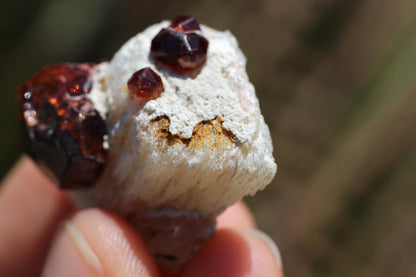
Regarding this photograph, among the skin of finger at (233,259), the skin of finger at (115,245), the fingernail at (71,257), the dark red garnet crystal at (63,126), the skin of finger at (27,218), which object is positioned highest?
the dark red garnet crystal at (63,126)

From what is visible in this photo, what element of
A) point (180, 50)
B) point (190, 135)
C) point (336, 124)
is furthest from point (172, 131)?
point (336, 124)

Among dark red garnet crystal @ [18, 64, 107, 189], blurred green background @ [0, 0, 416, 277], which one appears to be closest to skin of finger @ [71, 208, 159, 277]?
dark red garnet crystal @ [18, 64, 107, 189]

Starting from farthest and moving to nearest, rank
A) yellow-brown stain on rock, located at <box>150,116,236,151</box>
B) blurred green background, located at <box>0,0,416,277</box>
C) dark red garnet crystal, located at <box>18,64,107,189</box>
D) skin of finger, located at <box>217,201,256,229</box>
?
1. blurred green background, located at <box>0,0,416,277</box>
2. skin of finger, located at <box>217,201,256,229</box>
3. dark red garnet crystal, located at <box>18,64,107,189</box>
4. yellow-brown stain on rock, located at <box>150,116,236,151</box>

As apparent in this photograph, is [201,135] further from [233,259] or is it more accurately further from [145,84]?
[233,259]

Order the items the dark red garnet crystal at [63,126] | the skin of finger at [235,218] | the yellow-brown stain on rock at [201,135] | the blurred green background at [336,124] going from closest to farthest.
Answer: the yellow-brown stain on rock at [201,135] → the dark red garnet crystal at [63,126] → the skin of finger at [235,218] → the blurred green background at [336,124]

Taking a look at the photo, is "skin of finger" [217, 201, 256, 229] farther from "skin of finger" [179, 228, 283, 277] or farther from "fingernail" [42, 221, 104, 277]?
"fingernail" [42, 221, 104, 277]

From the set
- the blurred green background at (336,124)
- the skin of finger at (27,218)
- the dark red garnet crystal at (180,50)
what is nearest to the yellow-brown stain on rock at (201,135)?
the dark red garnet crystal at (180,50)

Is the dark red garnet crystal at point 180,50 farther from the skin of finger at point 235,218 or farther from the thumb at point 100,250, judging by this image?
the skin of finger at point 235,218

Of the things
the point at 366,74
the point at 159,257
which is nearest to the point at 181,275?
the point at 159,257

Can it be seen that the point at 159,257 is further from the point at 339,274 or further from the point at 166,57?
the point at 339,274
